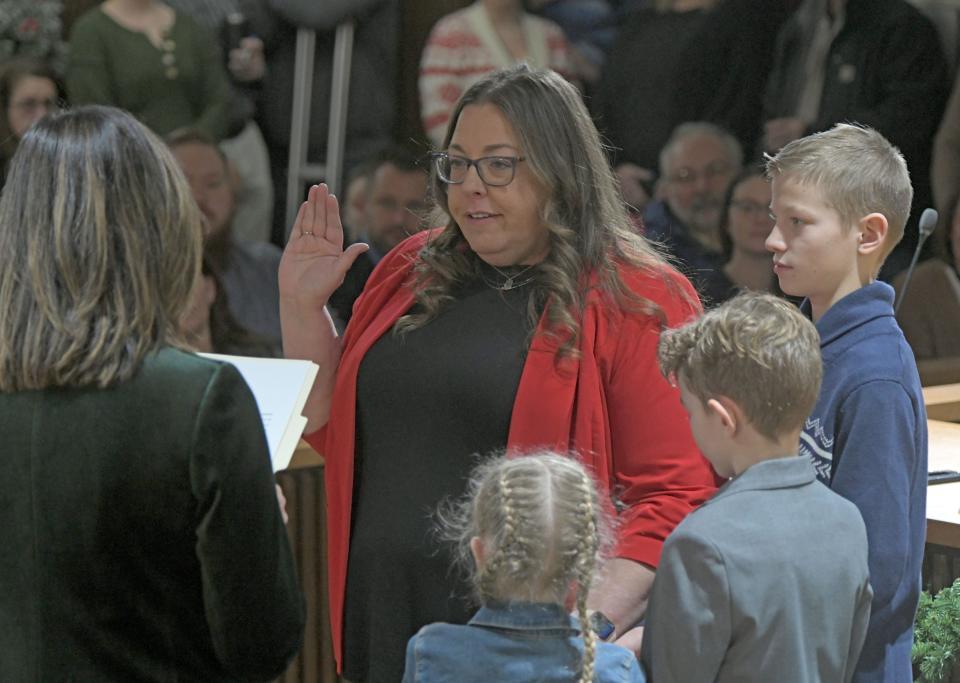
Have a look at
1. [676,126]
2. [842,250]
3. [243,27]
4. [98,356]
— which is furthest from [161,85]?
[98,356]

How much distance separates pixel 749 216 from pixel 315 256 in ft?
10.3

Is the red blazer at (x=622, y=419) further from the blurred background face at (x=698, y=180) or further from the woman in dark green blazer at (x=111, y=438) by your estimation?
the blurred background face at (x=698, y=180)

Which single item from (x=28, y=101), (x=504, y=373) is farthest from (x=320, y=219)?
(x=28, y=101)

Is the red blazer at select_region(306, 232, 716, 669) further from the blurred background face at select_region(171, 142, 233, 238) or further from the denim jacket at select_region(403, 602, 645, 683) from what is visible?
the blurred background face at select_region(171, 142, 233, 238)

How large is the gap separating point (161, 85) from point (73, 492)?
3041 millimetres

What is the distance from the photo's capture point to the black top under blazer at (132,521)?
1488mm

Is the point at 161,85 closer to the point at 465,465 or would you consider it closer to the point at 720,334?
the point at 465,465

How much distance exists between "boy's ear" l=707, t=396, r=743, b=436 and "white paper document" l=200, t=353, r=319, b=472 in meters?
0.57

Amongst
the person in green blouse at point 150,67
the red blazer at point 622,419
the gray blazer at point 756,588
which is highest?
the person in green blouse at point 150,67

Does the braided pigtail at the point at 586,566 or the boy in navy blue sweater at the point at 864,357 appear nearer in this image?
the braided pigtail at the point at 586,566

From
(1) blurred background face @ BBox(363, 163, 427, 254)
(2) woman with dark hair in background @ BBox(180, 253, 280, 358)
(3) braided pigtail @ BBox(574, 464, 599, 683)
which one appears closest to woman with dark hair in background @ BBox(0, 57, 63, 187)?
(2) woman with dark hair in background @ BBox(180, 253, 280, 358)

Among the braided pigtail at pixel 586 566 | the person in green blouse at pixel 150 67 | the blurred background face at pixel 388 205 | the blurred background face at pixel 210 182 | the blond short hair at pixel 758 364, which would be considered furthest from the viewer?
the blurred background face at pixel 388 205

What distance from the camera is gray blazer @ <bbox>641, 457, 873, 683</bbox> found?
5.69 ft

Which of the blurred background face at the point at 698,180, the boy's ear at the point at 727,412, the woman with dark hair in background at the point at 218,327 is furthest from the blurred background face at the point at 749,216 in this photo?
the boy's ear at the point at 727,412
